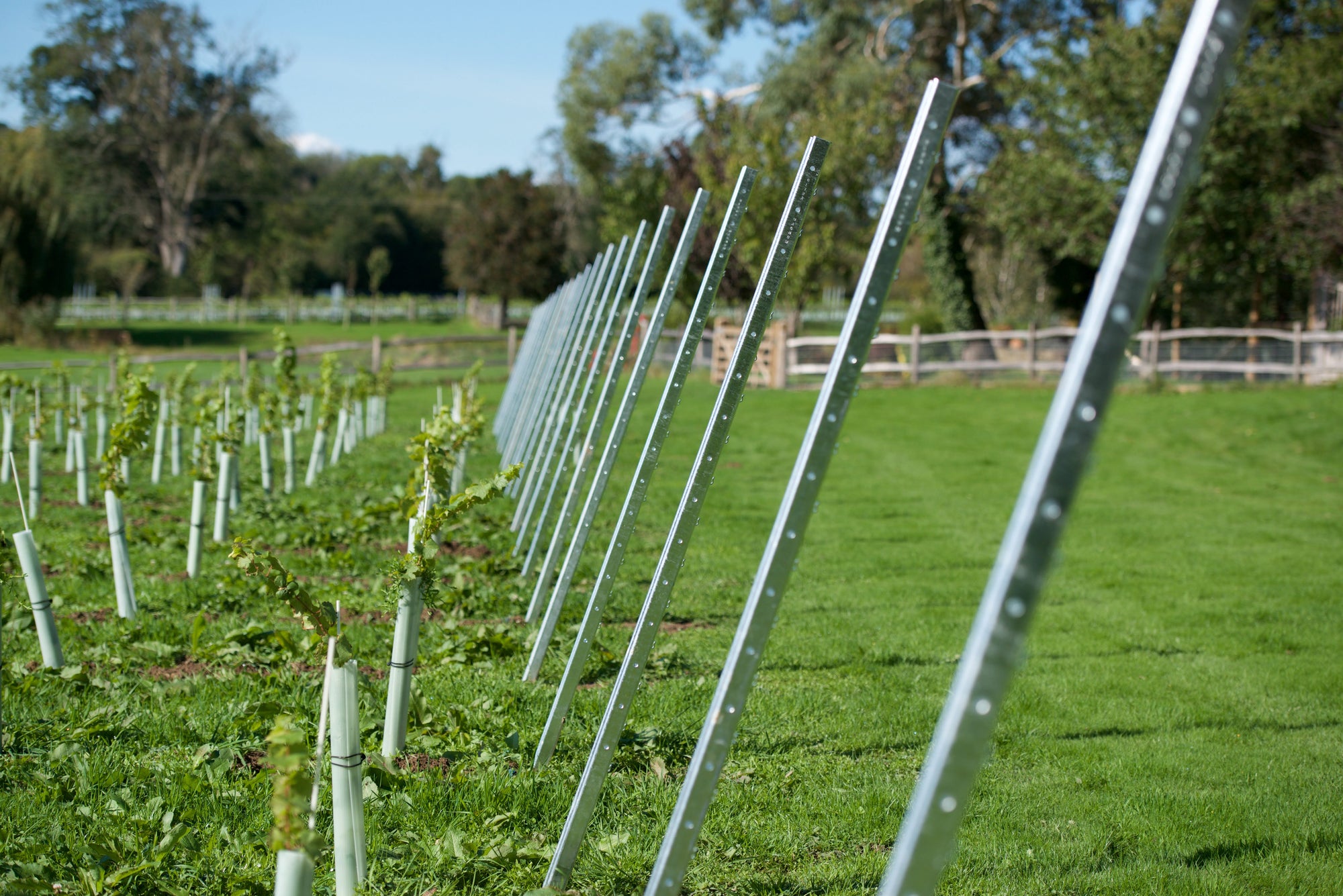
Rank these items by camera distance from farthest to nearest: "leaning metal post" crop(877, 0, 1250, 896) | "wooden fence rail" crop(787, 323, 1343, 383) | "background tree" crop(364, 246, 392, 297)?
1. "background tree" crop(364, 246, 392, 297)
2. "wooden fence rail" crop(787, 323, 1343, 383)
3. "leaning metal post" crop(877, 0, 1250, 896)

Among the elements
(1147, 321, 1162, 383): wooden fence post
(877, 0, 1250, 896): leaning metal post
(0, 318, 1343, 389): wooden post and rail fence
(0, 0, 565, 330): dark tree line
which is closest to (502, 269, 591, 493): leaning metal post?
(877, 0, 1250, 896): leaning metal post

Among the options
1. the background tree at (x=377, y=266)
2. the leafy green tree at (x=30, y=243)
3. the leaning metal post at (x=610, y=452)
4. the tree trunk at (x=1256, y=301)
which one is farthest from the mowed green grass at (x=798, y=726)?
the background tree at (x=377, y=266)

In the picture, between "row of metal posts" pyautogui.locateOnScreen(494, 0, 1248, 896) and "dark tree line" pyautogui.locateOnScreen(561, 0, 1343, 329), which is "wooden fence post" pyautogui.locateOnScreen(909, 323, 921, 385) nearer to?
"dark tree line" pyautogui.locateOnScreen(561, 0, 1343, 329)

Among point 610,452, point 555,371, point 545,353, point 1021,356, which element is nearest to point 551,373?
point 555,371

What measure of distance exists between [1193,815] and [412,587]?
263 centimetres

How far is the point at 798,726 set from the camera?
410 cm

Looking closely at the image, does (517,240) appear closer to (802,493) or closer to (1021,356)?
(1021,356)

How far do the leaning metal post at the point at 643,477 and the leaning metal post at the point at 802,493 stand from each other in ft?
4.53

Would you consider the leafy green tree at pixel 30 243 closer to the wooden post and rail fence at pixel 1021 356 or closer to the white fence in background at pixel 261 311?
the wooden post and rail fence at pixel 1021 356

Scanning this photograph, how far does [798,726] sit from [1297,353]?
19.6 m

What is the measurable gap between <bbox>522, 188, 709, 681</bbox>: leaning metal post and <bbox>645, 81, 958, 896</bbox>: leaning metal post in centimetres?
220

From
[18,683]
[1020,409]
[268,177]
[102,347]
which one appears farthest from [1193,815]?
[268,177]

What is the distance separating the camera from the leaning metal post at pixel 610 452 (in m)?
4.41

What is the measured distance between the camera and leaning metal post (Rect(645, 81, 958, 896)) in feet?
6.77
